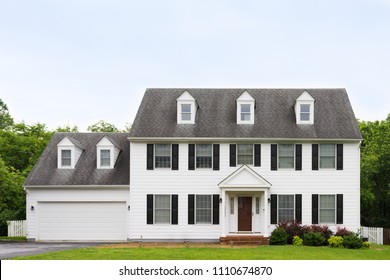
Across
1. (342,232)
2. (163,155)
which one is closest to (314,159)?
(342,232)

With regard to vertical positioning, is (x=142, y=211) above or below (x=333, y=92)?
below

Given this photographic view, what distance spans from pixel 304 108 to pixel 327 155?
117 inches

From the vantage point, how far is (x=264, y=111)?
35.3 meters

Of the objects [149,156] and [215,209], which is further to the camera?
[149,156]

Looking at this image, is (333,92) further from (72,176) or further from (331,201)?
(72,176)

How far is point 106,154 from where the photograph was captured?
35938mm

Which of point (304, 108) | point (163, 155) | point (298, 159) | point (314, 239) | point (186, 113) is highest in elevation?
point (304, 108)

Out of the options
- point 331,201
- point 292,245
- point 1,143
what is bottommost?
point 292,245

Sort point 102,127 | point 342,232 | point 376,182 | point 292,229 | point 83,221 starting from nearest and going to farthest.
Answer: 1. point 342,232
2. point 292,229
3. point 83,221
4. point 376,182
5. point 102,127

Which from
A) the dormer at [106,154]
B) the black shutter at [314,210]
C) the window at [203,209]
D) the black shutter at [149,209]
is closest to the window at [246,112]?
the window at [203,209]

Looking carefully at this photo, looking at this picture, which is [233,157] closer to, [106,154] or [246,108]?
[246,108]

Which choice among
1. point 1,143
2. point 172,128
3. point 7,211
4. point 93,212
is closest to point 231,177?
point 172,128

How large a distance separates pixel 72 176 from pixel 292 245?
13.0 m

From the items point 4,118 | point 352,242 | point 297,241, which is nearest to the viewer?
point 352,242
